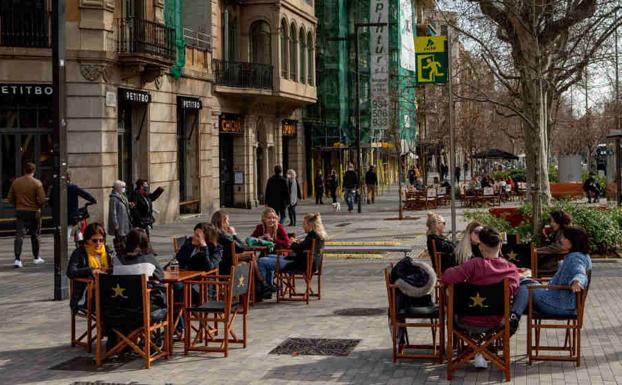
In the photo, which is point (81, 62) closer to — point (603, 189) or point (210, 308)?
point (210, 308)

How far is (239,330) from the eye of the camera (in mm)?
11055

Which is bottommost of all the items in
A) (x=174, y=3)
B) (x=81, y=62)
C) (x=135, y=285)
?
(x=135, y=285)

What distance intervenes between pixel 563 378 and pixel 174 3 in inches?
936

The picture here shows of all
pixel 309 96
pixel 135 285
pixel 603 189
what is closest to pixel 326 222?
pixel 309 96

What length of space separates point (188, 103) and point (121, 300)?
22.8 meters

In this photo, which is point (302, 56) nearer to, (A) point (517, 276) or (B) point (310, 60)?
(B) point (310, 60)

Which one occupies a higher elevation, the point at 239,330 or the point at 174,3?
the point at 174,3

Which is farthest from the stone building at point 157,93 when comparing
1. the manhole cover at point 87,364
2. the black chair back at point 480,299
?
the black chair back at point 480,299

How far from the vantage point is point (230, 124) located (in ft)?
123

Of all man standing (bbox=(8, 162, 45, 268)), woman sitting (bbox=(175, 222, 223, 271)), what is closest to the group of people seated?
woman sitting (bbox=(175, 222, 223, 271))

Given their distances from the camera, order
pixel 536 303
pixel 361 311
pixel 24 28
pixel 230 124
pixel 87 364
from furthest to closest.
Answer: pixel 230 124, pixel 24 28, pixel 361 311, pixel 87 364, pixel 536 303

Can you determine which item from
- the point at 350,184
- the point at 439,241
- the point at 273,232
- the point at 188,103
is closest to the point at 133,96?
the point at 188,103

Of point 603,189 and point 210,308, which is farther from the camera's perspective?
point 603,189

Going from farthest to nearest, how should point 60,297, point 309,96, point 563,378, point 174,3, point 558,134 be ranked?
point 558,134, point 309,96, point 174,3, point 60,297, point 563,378
